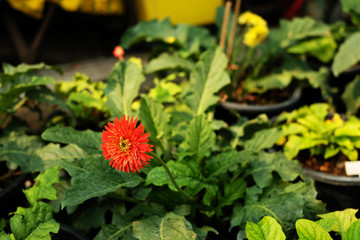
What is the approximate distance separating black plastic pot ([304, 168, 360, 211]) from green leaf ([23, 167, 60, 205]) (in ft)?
3.50

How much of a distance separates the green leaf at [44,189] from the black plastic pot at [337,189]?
107 cm

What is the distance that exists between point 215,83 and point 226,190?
52 cm

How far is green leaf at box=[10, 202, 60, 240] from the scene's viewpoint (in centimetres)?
97

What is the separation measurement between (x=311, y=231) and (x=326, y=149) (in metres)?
0.63

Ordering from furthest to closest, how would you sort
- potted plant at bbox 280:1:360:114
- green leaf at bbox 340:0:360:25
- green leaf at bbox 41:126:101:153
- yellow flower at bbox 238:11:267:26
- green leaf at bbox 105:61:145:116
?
1. potted plant at bbox 280:1:360:114
2. green leaf at bbox 340:0:360:25
3. yellow flower at bbox 238:11:267:26
4. green leaf at bbox 105:61:145:116
5. green leaf at bbox 41:126:101:153

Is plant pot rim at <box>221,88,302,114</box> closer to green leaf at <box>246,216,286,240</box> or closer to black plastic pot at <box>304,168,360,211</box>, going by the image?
black plastic pot at <box>304,168,360,211</box>

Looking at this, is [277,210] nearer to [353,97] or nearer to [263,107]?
[263,107]

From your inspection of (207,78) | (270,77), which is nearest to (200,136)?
(207,78)

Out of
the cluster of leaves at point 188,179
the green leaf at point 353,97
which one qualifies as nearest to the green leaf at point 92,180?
the cluster of leaves at point 188,179

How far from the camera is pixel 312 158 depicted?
1482mm

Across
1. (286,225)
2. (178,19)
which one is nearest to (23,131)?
(286,225)

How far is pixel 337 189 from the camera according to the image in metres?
1.29

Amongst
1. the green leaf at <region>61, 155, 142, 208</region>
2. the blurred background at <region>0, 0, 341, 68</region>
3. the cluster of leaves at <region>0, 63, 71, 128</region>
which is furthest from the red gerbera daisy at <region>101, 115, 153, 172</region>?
the blurred background at <region>0, 0, 341, 68</region>

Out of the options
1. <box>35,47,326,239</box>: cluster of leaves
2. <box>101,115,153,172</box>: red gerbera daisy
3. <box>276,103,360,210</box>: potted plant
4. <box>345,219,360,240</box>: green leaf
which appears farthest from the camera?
<box>276,103,360,210</box>: potted plant
